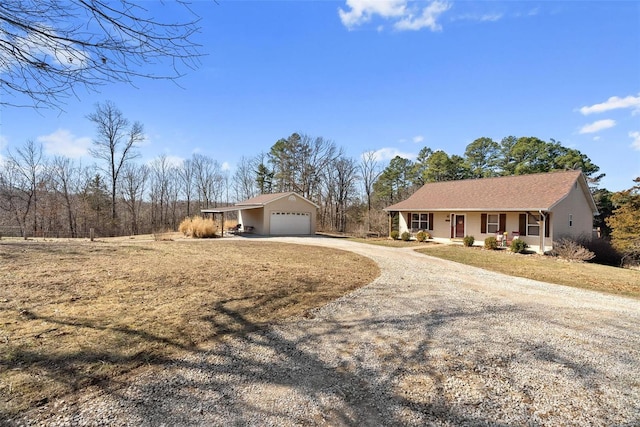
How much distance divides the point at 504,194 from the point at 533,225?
261 centimetres

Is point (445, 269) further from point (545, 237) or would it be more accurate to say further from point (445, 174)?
point (445, 174)

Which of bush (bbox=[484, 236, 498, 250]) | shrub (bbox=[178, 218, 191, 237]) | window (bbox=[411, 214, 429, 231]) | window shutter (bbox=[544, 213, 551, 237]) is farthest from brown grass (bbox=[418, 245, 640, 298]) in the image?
shrub (bbox=[178, 218, 191, 237])

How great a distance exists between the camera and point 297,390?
2885mm

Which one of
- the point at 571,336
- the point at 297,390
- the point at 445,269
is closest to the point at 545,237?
the point at 445,269

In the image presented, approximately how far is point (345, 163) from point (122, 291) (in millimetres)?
32004

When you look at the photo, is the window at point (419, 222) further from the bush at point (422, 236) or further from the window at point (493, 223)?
the window at point (493, 223)

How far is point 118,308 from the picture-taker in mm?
4922

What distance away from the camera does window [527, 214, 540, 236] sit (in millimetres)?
15953

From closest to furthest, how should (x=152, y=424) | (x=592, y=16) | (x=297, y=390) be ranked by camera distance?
1. (x=152, y=424)
2. (x=297, y=390)
3. (x=592, y=16)

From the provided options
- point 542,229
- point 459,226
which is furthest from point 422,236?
point 542,229

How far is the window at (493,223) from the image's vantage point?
17562mm

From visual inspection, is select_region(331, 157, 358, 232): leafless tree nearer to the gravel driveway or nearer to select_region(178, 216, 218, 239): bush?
select_region(178, 216, 218, 239): bush

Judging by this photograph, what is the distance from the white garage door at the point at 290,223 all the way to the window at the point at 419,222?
8798 millimetres

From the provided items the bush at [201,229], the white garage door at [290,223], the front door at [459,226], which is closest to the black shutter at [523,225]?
the front door at [459,226]
